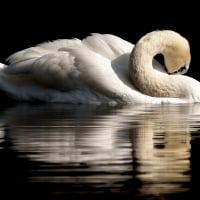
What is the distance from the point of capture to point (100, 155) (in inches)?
306

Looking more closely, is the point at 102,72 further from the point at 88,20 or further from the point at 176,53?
the point at 88,20

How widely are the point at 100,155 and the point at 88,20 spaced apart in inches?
566

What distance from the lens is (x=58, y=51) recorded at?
523 inches

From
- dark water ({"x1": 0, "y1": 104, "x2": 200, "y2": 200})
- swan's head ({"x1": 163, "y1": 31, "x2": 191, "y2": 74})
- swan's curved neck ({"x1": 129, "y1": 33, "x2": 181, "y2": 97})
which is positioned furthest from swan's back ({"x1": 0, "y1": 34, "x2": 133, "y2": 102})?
dark water ({"x1": 0, "y1": 104, "x2": 200, "y2": 200})

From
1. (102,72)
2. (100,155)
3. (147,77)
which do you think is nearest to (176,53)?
(147,77)

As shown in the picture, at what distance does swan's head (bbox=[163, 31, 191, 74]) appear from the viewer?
13.1m

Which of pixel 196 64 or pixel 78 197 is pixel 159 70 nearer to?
pixel 196 64

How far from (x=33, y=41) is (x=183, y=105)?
9037 millimetres

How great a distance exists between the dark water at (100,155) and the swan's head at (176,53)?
2141 mm

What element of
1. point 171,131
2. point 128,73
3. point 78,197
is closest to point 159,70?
point 128,73

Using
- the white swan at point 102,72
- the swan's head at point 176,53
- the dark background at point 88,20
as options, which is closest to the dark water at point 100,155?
the white swan at point 102,72

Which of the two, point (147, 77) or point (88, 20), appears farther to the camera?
point (88, 20)

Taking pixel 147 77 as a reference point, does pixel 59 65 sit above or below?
above

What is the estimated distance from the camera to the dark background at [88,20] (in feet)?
68.1
